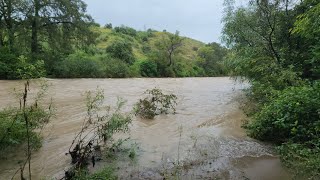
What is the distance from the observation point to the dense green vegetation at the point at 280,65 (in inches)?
309

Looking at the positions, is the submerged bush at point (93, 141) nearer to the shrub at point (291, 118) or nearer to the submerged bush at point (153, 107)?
the submerged bush at point (153, 107)

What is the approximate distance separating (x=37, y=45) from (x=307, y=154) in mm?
27281

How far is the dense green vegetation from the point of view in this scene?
25.8 feet

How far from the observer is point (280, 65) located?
48.4 ft

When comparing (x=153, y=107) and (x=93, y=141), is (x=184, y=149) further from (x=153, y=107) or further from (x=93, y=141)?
(x=153, y=107)

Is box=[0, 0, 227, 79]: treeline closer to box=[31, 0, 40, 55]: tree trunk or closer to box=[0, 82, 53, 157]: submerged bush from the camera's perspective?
box=[31, 0, 40, 55]: tree trunk

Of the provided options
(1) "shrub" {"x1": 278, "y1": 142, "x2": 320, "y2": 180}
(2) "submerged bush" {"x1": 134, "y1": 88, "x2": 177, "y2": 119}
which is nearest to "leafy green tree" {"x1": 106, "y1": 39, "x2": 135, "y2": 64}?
(2) "submerged bush" {"x1": 134, "y1": 88, "x2": 177, "y2": 119}

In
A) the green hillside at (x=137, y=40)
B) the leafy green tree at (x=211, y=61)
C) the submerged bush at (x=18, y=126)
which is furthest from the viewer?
the leafy green tree at (x=211, y=61)

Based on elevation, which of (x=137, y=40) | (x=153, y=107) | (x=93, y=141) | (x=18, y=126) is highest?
(x=137, y=40)

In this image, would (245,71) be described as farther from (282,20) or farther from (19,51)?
(19,51)

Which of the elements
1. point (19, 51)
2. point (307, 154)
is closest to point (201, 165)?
point (307, 154)

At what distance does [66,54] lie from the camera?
30891 millimetres

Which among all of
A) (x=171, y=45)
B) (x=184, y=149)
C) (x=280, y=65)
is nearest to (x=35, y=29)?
(x=280, y=65)

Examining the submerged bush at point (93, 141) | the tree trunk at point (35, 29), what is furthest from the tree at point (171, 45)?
the submerged bush at point (93, 141)
